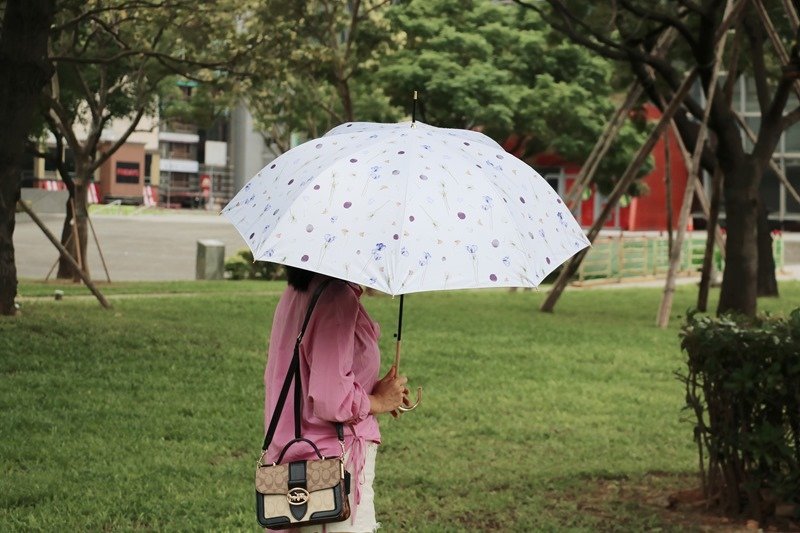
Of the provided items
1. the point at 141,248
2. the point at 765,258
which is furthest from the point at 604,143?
the point at 141,248

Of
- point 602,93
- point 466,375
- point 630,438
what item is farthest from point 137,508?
point 602,93

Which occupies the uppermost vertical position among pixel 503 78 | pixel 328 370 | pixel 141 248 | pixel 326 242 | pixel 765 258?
pixel 503 78

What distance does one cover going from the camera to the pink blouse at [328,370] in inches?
134

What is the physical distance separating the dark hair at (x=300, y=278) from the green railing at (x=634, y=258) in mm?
20591

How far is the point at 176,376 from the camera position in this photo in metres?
9.77

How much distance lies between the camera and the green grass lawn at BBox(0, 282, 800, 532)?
6273 mm

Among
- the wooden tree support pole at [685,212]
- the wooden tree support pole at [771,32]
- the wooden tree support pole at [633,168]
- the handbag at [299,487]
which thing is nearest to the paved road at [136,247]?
the wooden tree support pole at [633,168]

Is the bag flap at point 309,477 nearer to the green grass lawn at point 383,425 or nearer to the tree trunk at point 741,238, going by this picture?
the green grass lawn at point 383,425

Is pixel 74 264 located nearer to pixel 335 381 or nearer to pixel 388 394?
pixel 388 394

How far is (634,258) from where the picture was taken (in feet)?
87.5

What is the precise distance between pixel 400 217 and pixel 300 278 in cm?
34

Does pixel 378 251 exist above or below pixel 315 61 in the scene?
below

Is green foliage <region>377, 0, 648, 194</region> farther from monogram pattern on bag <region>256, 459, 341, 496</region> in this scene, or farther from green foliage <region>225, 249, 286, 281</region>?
monogram pattern on bag <region>256, 459, 341, 496</region>

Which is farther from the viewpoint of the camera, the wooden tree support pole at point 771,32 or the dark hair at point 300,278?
the wooden tree support pole at point 771,32
